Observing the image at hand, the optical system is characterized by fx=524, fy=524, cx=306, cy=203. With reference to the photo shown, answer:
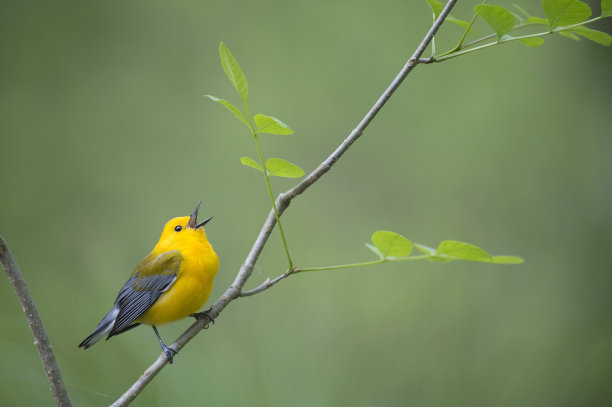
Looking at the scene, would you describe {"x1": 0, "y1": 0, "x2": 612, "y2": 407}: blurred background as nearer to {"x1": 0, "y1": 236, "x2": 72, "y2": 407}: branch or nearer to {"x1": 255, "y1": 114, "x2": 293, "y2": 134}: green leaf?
{"x1": 0, "y1": 236, "x2": 72, "y2": 407}: branch

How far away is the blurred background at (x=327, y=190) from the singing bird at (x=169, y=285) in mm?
374

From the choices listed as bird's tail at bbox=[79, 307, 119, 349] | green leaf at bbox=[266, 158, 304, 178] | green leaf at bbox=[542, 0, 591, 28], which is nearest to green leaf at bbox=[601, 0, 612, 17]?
green leaf at bbox=[542, 0, 591, 28]

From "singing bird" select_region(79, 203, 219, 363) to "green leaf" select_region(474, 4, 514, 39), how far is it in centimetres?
67

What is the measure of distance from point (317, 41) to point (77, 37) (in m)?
1.26

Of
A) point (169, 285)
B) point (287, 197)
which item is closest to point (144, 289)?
point (169, 285)

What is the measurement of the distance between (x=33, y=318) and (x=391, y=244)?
459mm

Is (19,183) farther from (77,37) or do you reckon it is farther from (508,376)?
(508,376)

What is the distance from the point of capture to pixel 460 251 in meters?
0.67

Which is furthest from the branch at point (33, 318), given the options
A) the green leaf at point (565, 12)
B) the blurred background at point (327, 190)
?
the blurred background at point (327, 190)

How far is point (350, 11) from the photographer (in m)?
2.95

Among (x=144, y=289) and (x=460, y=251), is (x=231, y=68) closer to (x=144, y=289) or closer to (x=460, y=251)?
(x=460, y=251)

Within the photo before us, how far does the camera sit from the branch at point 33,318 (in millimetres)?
590

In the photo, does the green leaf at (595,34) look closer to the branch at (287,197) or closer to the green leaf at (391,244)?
the branch at (287,197)

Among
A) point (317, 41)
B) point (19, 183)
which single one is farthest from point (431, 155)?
point (19, 183)
